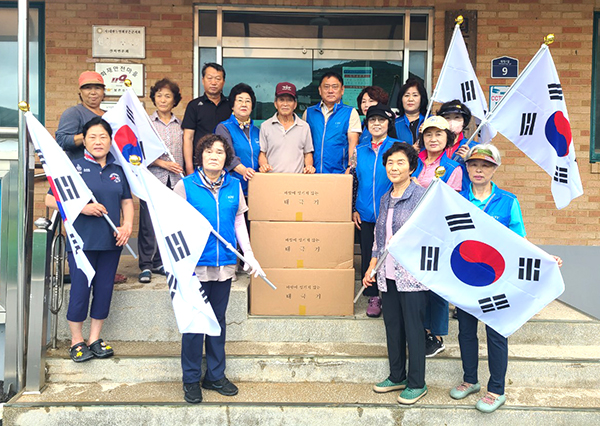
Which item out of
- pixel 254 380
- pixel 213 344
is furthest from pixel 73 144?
pixel 254 380

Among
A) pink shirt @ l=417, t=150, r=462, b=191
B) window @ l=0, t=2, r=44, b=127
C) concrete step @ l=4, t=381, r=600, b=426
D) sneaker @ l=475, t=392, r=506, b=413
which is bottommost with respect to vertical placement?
concrete step @ l=4, t=381, r=600, b=426

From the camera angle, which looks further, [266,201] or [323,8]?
[323,8]

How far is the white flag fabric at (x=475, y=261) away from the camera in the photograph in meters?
3.42

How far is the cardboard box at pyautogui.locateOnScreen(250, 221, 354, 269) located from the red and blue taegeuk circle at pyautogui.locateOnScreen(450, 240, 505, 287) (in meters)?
1.05

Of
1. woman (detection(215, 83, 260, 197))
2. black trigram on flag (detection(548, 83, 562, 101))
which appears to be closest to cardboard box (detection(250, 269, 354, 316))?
woman (detection(215, 83, 260, 197))

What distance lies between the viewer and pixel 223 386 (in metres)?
3.83

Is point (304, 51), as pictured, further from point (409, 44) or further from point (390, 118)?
point (390, 118)

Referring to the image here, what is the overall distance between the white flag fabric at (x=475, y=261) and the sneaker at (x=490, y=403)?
1.62ft

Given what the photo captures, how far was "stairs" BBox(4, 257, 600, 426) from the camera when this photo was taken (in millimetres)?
3654

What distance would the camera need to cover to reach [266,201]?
436 centimetres

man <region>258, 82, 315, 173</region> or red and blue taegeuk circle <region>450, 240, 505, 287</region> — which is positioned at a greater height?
man <region>258, 82, 315, 173</region>

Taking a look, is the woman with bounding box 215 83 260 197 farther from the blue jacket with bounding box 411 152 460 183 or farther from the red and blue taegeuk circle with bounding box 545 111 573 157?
the red and blue taegeuk circle with bounding box 545 111 573 157

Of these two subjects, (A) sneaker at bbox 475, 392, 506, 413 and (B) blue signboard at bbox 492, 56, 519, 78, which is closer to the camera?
(A) sneaker at bbox 475, 392, 506, 413

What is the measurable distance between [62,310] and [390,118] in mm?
2844
